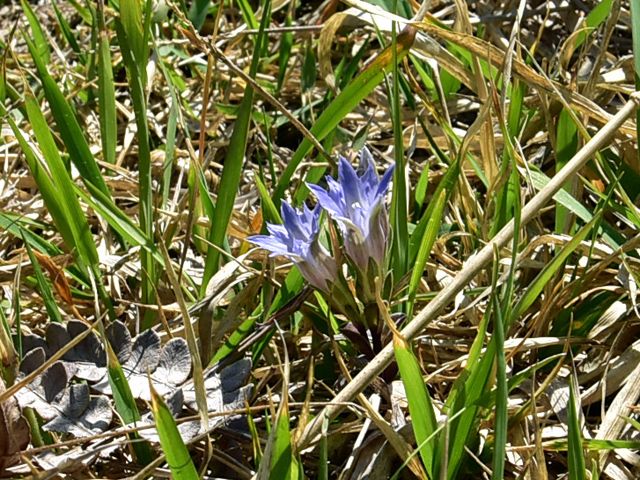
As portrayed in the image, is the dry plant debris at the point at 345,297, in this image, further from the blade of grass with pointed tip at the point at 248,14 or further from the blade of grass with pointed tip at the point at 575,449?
the blade of grass with pointed tip at the point at 248,14

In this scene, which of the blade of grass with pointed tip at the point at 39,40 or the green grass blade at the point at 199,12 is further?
the green grass blade at the point at 199,12

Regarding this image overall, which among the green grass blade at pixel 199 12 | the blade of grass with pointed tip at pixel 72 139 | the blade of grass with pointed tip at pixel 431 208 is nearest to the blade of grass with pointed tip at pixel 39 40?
the green grass blade at pixel 199 12

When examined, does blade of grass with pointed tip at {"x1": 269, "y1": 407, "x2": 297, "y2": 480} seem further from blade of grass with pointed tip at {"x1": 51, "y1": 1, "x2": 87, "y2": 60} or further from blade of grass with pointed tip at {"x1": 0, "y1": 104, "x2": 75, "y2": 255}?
blade of grass with pointed tip at {"x1": 51, "y1": 1, "x2": 87, "y2": 60}

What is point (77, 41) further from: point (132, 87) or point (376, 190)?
point (376, 190)

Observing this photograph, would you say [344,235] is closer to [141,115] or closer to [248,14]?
[141,115]

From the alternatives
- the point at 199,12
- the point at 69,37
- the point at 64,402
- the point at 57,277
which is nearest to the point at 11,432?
the point at 64,402

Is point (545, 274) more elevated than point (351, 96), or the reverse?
point (351, 96)
